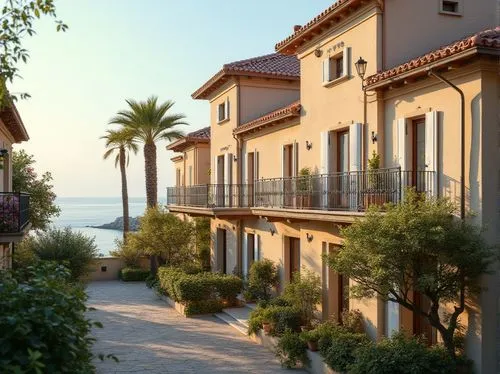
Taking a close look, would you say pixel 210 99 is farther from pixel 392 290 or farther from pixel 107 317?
pixel 392 290

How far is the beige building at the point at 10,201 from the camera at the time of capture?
14.3m

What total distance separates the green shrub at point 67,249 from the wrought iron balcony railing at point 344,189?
764 cm

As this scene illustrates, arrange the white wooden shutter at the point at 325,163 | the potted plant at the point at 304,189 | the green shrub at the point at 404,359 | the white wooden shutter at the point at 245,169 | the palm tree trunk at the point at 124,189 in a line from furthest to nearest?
the palm tree trunk at the point at 124,189 < the white wooden shutter at the point at 245,169 < the potted plant at the point at 304,189 < the white wooden shutter at the point at 325,163 < the green shrub at the point at 404,359

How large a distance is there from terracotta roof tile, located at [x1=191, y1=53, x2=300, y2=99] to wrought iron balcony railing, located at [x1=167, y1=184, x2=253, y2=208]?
14.7 feet

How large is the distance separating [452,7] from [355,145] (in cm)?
411

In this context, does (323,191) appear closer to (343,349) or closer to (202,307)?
(343,349)

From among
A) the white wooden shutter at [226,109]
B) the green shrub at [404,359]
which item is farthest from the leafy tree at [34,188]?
the green shrub at [404,359]

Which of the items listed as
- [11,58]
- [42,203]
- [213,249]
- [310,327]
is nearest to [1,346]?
[11,58]

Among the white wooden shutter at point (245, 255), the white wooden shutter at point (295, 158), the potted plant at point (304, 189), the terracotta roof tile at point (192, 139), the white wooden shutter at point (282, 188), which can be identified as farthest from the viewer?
the terracotta roof tile at point (192, 139)

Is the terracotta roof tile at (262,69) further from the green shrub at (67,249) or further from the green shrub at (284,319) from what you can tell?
the green shrub at (284,319)

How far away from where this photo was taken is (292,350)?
13094mm

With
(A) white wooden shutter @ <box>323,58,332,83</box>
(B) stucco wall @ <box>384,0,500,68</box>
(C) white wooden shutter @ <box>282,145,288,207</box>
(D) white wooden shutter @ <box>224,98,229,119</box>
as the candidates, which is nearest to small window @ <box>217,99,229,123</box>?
(D) white wooden shutter @ <box>224,98,229,119</box>

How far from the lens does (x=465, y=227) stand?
31.3ft

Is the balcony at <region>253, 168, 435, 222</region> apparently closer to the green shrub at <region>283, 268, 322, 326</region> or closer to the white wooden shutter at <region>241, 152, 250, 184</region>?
the green shrub at <region>283, 268, 322, 326</region>
